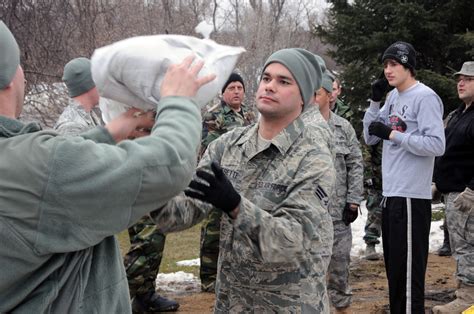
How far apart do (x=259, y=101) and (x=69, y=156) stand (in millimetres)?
1657

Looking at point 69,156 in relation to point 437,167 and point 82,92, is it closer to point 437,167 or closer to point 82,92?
point 82,92

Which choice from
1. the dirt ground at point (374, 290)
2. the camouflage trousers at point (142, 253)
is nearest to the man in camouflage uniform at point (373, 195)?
the dirt ground at point (374, 290)

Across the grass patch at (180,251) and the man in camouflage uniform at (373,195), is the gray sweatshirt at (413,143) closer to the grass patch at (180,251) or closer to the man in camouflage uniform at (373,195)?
the man in camouflage uniform at (373,195)

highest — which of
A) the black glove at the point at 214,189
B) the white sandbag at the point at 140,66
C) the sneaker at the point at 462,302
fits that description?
the white sandbag at the point at 140,66

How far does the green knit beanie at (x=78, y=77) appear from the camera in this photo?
4504mm

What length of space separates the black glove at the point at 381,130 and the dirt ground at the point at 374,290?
6.63ft

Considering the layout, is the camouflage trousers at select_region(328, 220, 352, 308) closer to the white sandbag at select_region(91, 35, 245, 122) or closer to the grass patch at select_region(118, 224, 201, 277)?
the grass patch at select_region(118, 224, 201, 277)

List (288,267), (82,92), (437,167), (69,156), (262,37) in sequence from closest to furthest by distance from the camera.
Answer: (69,156), (288,267), (82,92), (437,167), (262,37)

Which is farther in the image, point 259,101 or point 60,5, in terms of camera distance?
point 60,5

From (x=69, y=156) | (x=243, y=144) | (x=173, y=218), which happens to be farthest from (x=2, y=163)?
(x=243, y=144)

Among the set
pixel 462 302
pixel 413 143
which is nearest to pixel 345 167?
pixel 413 143

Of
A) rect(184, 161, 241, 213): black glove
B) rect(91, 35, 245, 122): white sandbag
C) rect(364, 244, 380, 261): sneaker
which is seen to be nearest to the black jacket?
rect(364, 244, 380, 261): sneaker

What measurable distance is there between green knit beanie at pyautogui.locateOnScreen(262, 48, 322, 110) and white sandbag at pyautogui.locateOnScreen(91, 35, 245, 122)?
3.77 ft

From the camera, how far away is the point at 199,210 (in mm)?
2658
